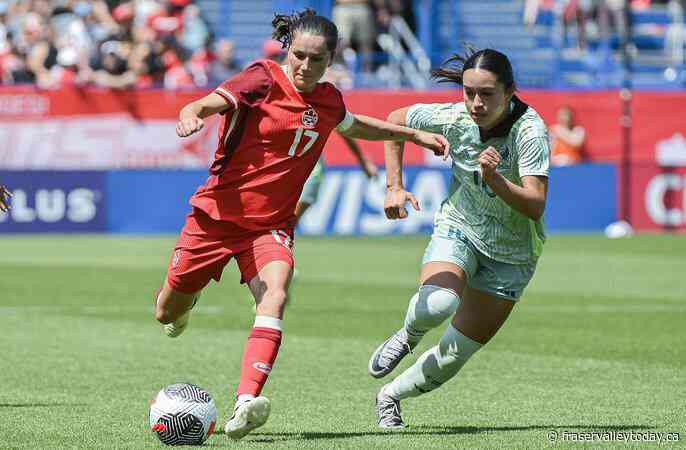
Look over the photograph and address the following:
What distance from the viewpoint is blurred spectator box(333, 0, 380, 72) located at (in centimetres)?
2802

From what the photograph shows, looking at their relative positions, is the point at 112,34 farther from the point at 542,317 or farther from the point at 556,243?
the point at 542,317

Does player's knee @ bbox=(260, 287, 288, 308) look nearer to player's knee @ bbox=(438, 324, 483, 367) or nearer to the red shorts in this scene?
the red shorts

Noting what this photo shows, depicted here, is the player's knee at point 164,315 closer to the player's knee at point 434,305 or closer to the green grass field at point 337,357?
the green grass field at point 337,357

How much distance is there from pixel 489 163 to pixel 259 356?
150 cm

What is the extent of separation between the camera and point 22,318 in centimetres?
1351

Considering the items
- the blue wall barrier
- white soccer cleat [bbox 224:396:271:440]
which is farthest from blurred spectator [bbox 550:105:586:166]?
white soccer cleat [bbox 224:396:271:440]

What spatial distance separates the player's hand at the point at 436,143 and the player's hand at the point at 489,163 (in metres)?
0.60

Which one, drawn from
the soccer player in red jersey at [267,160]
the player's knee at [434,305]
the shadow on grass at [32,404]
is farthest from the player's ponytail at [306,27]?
the shadow on grass at [32,404]

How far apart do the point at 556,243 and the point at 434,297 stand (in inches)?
634

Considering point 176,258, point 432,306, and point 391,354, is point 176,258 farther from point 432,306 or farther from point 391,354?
point 432,306

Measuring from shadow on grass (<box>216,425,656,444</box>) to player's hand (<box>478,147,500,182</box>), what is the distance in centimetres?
144

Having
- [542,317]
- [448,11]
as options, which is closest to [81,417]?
[542,317]

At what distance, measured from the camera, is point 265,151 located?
7.78 meters

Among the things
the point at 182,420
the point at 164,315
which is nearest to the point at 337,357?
the point at 164,315
